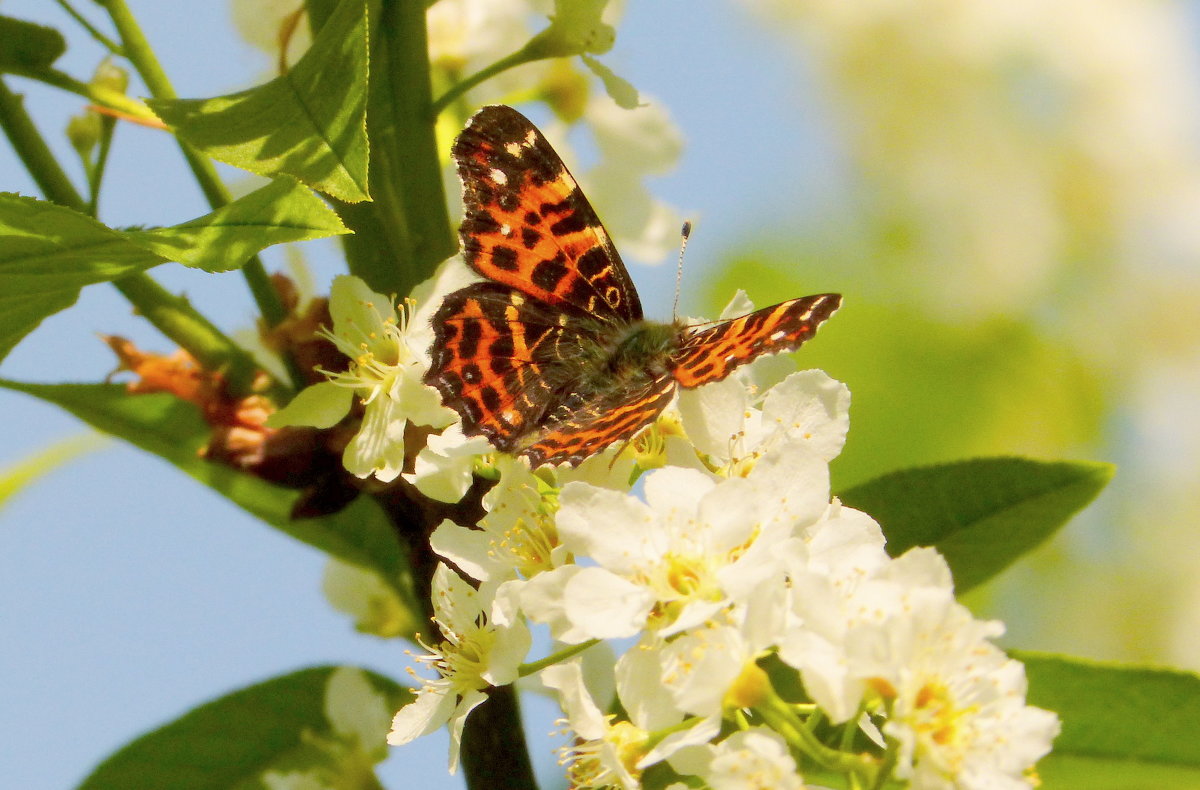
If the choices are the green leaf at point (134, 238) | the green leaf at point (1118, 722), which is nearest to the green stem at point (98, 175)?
the green leaf at point (134, 238)

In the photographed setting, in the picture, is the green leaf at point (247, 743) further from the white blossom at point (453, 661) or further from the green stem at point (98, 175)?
the green stem at point (98, 175)

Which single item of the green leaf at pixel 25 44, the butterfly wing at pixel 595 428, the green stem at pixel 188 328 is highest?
the green leaf at pixel 25 44

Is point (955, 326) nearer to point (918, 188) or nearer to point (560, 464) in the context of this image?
point (918, 188)


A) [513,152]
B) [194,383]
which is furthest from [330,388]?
[513,152]

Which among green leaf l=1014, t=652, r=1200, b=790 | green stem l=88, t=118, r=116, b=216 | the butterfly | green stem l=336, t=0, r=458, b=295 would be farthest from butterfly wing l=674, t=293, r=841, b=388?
green stem l=88, t=118, r=116, b=216

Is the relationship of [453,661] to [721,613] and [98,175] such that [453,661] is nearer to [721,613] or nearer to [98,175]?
[721,613]

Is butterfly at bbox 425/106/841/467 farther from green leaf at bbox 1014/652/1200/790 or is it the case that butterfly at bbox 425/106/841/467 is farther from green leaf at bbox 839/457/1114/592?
green leaf at bbox 1014/652/1200/790

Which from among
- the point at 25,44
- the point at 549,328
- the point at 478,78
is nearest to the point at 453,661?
the point at 549,328
